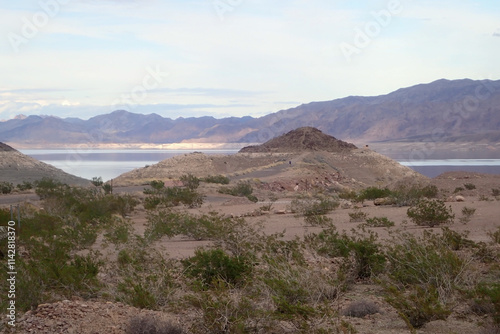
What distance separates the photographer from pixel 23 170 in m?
55.9

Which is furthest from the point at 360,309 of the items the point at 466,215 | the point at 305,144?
the point at 305,144

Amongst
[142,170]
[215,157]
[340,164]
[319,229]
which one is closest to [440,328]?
[319,229]

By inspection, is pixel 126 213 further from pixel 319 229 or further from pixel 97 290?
pixel 97 290

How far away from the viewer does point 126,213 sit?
2467 centimetres

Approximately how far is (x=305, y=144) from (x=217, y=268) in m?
72.4

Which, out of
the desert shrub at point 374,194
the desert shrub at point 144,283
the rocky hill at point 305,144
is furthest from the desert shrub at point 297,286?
the rocky hill at point 305,144

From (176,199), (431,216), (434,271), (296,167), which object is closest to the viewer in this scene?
(434,271)

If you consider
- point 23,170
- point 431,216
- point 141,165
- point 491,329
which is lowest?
point 141,165

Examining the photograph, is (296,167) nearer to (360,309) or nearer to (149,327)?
(360,309)

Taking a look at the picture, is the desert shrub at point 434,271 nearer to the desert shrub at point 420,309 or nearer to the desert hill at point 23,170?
the desert shrub at point 420,309

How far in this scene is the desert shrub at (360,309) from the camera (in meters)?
7.33

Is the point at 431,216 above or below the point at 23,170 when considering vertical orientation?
above

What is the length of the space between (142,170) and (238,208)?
114 feet

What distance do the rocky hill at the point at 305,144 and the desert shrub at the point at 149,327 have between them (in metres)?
71.2
